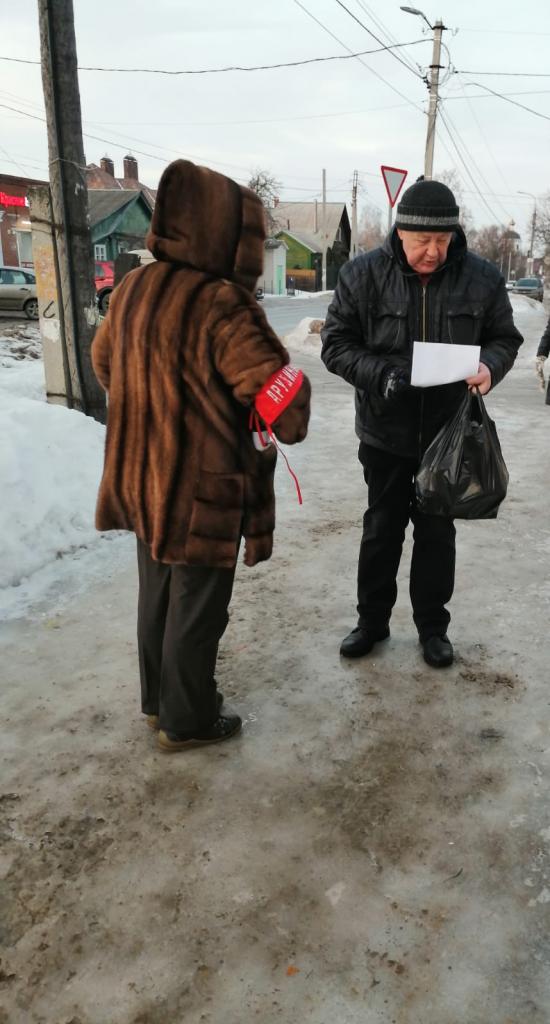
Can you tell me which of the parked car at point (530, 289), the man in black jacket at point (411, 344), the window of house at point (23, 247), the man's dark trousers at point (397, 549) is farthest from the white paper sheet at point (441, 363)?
the parked car at point (530, 289)

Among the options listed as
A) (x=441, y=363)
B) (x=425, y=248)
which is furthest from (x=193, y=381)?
A: (x=425, y=248)

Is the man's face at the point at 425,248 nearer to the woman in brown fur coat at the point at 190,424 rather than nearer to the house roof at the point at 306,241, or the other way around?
the woman in brown fur coat at the point at 190,424

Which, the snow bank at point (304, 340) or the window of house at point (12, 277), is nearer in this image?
the snow bank at point (304, 340)

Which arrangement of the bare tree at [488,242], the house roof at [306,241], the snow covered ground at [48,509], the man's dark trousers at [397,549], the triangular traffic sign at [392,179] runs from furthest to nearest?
the bare tree at [488,242] < the house roof at [306,241] < the triangular traffic sign at [392,179] < the snow covered ground at [48,509] < the man's dark trousers at [397,549]

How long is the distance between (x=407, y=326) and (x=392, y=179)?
34.7 ft

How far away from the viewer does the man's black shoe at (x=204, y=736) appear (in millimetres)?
2525

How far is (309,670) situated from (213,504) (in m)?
1.12

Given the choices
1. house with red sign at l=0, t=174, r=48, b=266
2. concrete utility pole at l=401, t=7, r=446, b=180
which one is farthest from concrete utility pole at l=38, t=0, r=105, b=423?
house with red sign at l=0, t=174, r=48, b=266

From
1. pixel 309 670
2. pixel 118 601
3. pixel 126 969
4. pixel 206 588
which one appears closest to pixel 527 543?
pixel 309 670

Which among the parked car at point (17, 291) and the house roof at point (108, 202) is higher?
the house roof at point (108, 202)

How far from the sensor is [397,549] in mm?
3100

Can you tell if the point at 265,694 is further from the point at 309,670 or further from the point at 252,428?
the point at 252,428

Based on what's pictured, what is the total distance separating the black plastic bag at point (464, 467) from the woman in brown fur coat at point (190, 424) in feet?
2.17

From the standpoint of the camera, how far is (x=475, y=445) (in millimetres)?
2666
